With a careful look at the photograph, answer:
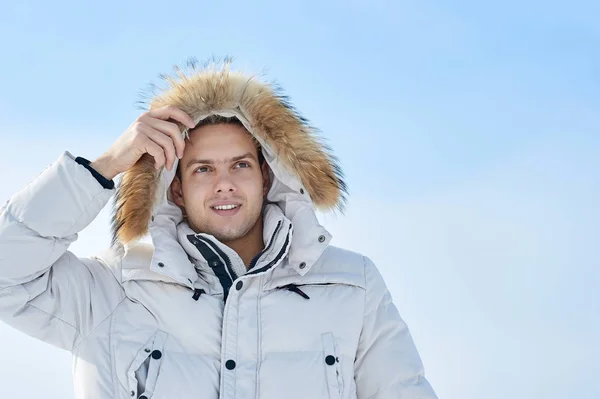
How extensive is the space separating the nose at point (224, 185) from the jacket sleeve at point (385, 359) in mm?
815

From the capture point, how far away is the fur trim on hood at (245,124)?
14.3ft

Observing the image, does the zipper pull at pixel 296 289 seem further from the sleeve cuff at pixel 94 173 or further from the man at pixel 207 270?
the sleeve cuff at pixel 94 173

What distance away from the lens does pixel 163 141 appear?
411cm

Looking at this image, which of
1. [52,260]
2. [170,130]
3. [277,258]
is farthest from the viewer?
[277,258]

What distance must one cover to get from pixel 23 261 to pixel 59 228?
203mm

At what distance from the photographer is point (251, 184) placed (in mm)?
4543

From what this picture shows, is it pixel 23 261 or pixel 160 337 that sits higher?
pixel 23 261

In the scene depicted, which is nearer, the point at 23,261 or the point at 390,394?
the point at 23,261

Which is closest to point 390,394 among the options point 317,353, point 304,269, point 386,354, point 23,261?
point 386,354

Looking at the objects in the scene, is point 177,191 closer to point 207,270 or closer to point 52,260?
point 207,270

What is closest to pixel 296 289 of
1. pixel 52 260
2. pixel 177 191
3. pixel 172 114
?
pixel 177 191

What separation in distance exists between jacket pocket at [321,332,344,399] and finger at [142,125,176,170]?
107 cm

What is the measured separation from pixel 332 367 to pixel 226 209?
3.22 ft

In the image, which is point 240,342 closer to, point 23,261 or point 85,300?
point 85,300
